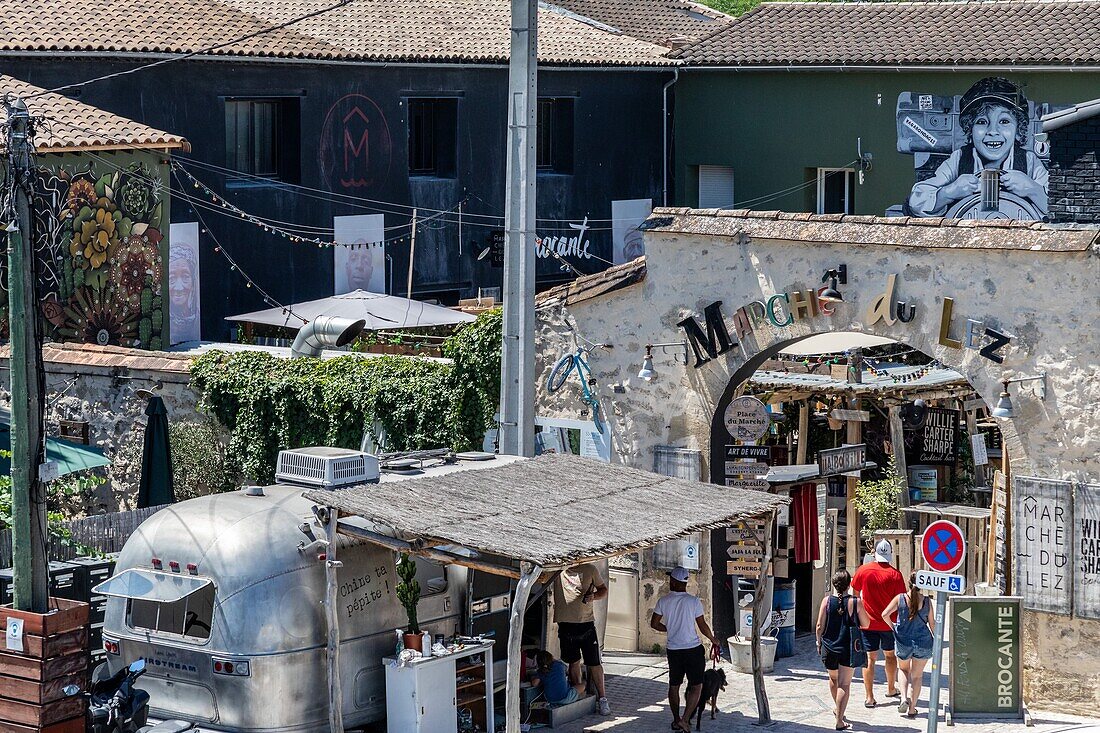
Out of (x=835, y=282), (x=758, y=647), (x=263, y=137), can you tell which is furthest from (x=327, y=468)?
(x=263, y=137)

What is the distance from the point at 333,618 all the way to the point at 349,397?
6567 millimetres

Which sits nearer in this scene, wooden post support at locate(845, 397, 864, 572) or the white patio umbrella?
wooden post support at locate(845, 397, 864, 572)

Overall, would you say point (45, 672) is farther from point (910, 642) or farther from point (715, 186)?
point (715, 186)

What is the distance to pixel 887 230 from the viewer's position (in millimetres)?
15469

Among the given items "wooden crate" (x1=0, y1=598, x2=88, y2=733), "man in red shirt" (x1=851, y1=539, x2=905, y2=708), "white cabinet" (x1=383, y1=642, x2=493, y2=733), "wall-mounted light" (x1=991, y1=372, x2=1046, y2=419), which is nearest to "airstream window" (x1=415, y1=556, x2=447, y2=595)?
"white cabinet" (x1=383, y1=642, x2=493, y2=733)

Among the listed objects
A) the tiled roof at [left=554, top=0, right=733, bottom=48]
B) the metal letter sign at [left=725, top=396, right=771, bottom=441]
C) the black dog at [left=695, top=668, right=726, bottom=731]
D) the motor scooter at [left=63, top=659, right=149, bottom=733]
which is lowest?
the black dog at [left=695, top=668, right=726, bottom=731]

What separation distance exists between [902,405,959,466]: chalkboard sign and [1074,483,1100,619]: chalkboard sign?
4696 mm

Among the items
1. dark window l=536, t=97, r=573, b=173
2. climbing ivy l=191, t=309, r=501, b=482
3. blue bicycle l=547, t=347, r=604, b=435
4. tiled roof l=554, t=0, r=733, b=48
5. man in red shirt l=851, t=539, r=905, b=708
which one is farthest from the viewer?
tiled roof l=554, t=0, r=733, b=48

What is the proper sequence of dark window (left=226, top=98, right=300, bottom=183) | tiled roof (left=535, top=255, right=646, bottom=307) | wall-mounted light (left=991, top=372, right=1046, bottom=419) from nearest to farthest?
wall-mounted light (left=991, top=372, right=1046, bottom=419) → tiled roof (left=535, top=255, right=646, bottom=307) → dark window (left=226, top=98, right=300, bottom=183)

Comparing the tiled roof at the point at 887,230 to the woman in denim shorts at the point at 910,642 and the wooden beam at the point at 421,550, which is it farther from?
the wooden beam at the point at 421,550

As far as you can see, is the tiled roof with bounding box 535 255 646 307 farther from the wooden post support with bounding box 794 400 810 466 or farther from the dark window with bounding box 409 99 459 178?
the dark window with bounding box 409 99 459 178

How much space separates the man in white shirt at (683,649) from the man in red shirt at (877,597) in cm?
167

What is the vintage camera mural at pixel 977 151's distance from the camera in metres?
32.3

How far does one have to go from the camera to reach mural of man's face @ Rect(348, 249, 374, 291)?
30.3m
